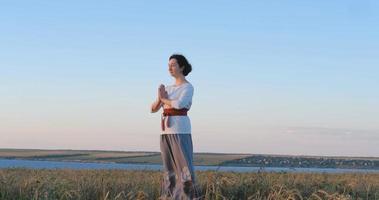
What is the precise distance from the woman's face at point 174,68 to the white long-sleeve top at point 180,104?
7.3 inches

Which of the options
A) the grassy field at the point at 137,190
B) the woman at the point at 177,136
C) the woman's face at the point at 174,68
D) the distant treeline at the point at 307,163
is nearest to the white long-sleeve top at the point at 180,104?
the woman at the point at 177,136

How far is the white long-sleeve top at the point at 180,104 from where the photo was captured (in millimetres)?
7816

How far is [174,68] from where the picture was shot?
8055 mm

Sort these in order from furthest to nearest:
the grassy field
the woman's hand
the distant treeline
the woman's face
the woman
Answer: the distant treeline, the woman's face, the woman's hand, the woman, the grassy field

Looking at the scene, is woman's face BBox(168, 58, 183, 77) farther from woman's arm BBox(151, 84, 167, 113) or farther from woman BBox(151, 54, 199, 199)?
woman's arm BBox(151, 84, 167, 113)

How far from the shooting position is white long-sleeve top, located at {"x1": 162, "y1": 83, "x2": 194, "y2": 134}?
782 centimetres

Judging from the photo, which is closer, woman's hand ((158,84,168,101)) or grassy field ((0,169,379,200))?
grassy field ((0,169,379,200))

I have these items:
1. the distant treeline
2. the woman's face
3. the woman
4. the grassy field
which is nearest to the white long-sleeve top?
the woman

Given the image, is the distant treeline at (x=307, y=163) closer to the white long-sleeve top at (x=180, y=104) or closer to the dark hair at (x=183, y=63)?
the dark hair at (x=183, y=63)

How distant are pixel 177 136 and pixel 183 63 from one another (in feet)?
2.87

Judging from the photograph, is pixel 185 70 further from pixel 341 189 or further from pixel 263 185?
pixel 341 189

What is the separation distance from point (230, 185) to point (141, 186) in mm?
1149

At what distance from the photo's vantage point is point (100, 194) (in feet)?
25.7

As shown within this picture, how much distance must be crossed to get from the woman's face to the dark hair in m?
0.04
